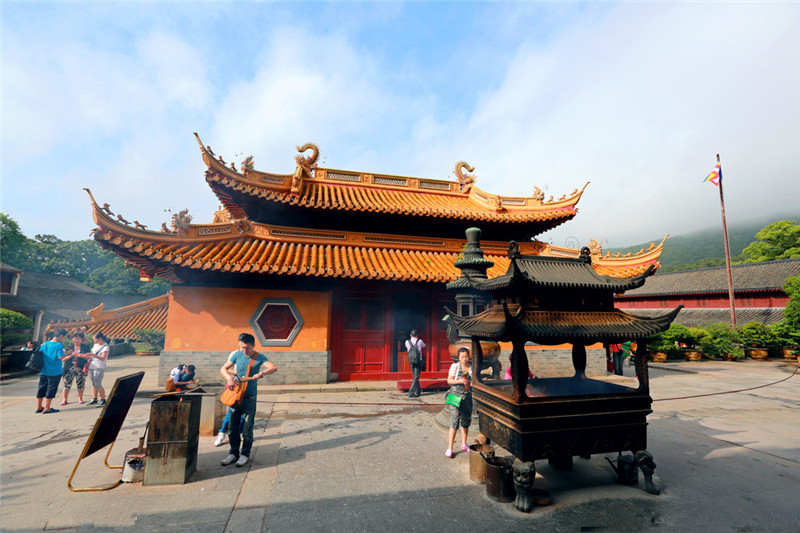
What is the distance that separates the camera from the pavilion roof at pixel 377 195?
11914 millimetres

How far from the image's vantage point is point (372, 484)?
15.3 ft

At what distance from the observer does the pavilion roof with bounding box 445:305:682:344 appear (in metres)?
4.52

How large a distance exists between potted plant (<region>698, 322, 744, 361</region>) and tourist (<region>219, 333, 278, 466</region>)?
25230mm

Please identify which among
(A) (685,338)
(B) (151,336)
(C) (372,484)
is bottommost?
(C) (372,484)

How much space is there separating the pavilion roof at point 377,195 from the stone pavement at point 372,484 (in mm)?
7358

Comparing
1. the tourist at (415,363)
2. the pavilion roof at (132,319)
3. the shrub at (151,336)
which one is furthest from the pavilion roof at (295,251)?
the shrub at (151,336)

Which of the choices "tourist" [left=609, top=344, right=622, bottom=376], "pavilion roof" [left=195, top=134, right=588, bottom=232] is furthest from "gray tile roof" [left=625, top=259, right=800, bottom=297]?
"pavilion roof" [left=195, top=134, right=588, bottom=232]

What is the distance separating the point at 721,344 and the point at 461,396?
916 inches

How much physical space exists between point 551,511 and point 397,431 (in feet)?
11.3

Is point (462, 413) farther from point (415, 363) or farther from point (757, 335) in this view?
point (757, 335)

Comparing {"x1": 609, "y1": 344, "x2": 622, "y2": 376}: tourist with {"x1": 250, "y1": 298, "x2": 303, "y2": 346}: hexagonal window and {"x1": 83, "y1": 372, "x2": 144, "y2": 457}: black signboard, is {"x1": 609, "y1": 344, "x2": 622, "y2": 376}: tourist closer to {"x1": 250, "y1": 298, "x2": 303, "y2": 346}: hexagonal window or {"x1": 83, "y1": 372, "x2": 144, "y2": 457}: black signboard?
{"x1": 250, "y1": 298, "x2": 303, "y2": 346}: hexagonal window

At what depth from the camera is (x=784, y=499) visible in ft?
14.5

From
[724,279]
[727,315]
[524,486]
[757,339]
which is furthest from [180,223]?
[724,279]

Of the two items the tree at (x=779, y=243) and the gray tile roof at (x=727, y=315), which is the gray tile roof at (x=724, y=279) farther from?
the tree at (x=779, y=243)
